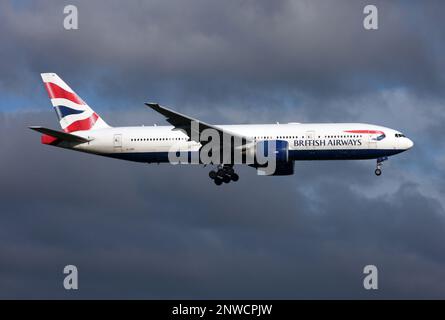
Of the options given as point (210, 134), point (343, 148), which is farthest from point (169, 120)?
point (343, 148)

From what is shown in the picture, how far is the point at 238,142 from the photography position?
202ft

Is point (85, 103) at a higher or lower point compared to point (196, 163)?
higher

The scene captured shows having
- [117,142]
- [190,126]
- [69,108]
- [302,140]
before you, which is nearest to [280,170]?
[302,140]

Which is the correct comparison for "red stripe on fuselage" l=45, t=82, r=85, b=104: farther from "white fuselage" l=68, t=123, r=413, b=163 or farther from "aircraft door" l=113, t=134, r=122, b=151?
"white fuselage" l=68, t=123, r=413, b=163

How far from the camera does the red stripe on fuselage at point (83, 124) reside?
221ft

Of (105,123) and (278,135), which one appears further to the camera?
(105,123)

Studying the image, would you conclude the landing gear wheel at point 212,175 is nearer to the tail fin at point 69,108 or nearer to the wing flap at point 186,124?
the wing flap at point 186,124

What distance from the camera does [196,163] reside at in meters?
63.3

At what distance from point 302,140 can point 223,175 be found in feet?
19.0

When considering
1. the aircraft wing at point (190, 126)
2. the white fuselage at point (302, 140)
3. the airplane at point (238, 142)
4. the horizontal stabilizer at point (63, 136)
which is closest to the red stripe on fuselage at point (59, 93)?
the airplane at point (238, 142)

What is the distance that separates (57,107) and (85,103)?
2061mm

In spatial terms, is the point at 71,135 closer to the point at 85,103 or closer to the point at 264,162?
the point at 85,103

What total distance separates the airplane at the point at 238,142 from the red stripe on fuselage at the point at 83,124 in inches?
33.6

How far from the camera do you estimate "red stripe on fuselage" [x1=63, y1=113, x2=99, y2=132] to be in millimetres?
67438
